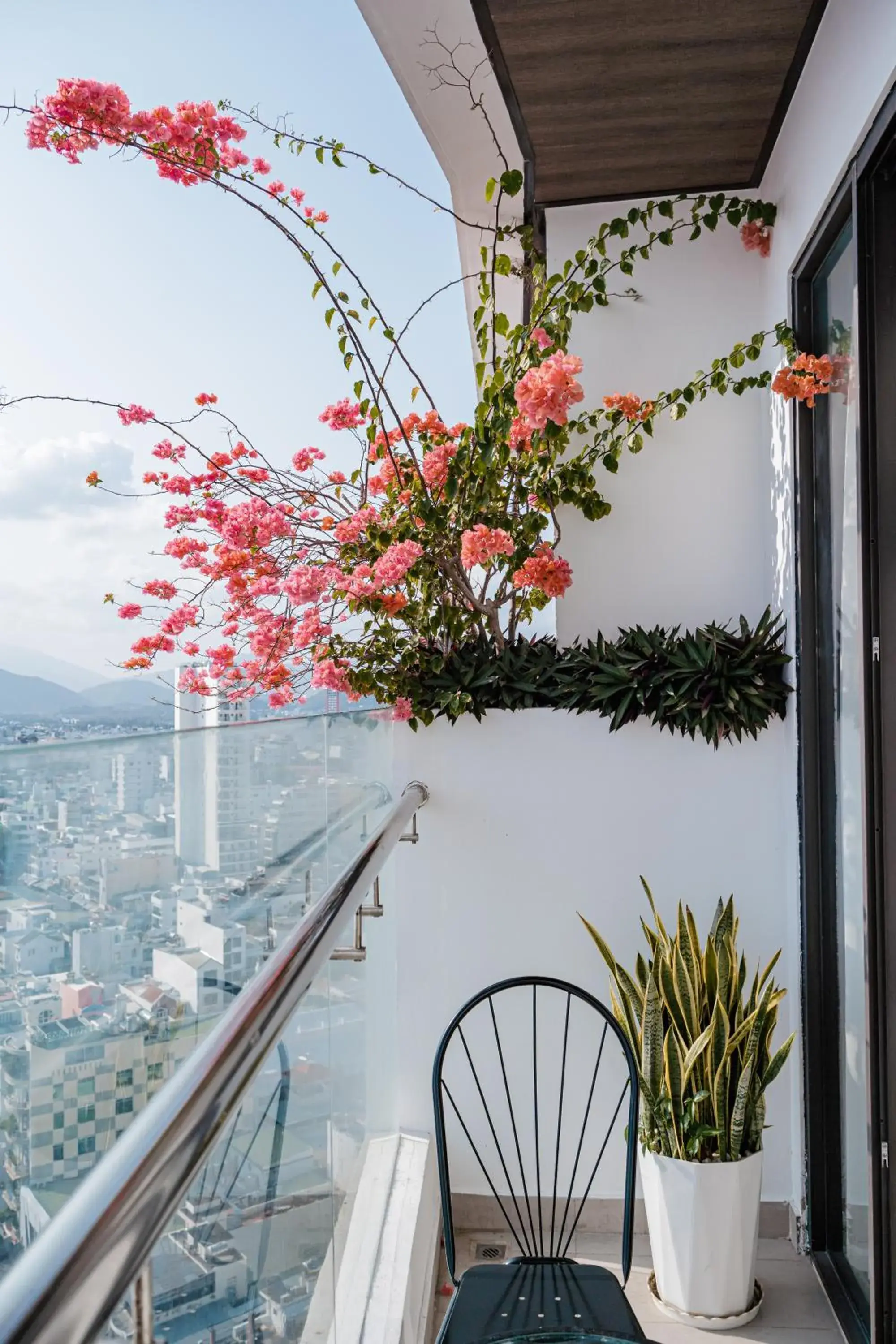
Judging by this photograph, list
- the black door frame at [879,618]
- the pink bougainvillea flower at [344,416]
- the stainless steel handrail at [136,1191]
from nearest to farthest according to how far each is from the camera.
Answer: the stainless steel handrail at [136,1191] → the black door frame at [879,618] → the pink bougainvillea flower at [344,416]

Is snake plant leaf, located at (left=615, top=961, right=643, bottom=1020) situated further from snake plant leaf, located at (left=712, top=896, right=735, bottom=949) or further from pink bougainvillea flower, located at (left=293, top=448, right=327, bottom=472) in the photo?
pink bougainvillea flower, located at (left=293, top=448, right=327, bottom=472)

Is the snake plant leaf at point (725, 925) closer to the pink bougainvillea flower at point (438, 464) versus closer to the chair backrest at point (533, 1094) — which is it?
the chair backrest at point (533, 1094)

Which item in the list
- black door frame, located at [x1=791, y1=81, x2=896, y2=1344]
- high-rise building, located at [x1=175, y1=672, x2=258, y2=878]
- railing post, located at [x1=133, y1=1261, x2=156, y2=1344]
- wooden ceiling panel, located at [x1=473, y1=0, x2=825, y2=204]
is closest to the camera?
railing post, located at [x1=133, y1=1261, x2=156, y2=1344]

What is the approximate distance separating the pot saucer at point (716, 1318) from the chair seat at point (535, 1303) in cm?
72

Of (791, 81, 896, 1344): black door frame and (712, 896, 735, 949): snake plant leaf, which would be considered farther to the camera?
(712, 896, 735, 949): snake plant leaf

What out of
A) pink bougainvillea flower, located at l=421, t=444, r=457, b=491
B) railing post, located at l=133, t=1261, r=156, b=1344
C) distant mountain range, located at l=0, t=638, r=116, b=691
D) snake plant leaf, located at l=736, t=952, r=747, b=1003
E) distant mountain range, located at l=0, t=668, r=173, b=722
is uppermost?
pink bougainvillea flower, located at l=421, t=444, r=457, b=491

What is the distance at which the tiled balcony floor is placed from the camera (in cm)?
229

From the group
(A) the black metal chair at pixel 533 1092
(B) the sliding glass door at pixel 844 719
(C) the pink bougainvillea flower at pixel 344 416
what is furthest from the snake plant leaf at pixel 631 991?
(C) the pink bougainvillea flower at pixel 344 416

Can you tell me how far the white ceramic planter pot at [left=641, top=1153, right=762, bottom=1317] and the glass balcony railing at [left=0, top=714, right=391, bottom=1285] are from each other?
1.12m

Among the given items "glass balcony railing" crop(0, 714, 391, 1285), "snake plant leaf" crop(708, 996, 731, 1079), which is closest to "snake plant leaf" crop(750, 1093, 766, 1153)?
"snake plant leaf" crop(708, 996, 731, 1079)

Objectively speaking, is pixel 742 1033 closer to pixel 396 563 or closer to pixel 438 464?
pixel 396 563

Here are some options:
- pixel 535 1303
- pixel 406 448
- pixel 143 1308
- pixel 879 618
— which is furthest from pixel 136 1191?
pixel 406 448

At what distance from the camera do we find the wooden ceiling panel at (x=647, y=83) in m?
2.11

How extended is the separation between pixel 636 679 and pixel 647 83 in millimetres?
1463
